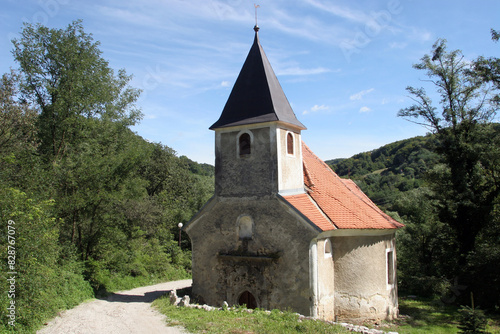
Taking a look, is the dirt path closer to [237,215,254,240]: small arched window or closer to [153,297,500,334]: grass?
[153,297,500,334]: grass

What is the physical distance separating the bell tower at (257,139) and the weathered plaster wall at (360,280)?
317 cm

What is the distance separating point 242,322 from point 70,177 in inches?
423

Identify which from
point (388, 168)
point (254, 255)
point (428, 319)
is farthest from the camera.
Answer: point (388, 168)

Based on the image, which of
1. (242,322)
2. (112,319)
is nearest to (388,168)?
(242,322)

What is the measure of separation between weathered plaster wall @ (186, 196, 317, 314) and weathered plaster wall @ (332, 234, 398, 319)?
2.10 meters

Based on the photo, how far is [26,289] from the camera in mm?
10703

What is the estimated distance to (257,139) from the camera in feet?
49.3

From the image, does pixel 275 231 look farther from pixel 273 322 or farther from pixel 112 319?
pixel 112 319

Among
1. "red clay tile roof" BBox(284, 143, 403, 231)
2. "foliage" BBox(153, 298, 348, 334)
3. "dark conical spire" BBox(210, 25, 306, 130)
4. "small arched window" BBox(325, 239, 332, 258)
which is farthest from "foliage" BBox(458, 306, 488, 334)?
"dark conical spire" BBox(210, 25, 306, 130)

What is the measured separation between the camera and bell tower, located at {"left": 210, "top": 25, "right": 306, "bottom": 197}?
48.4ft

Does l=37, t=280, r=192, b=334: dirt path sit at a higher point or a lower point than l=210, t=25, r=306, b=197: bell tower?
lower

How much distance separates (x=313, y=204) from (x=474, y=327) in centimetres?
696

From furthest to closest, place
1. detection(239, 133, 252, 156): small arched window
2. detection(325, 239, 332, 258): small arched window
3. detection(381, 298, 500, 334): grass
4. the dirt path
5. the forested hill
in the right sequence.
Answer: the forested hill, detection(239, 133, 252, 156): small arched window, detection(325, 239, 332, 258): small arched window, detection(381, 298, 500, 334): grass, the dirt path

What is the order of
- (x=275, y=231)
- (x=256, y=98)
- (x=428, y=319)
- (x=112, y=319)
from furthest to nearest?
1. (x=428, y=319)
2. (x=256, y=98)
3. (x=275, y=231)
4. (x=112, y=319)
